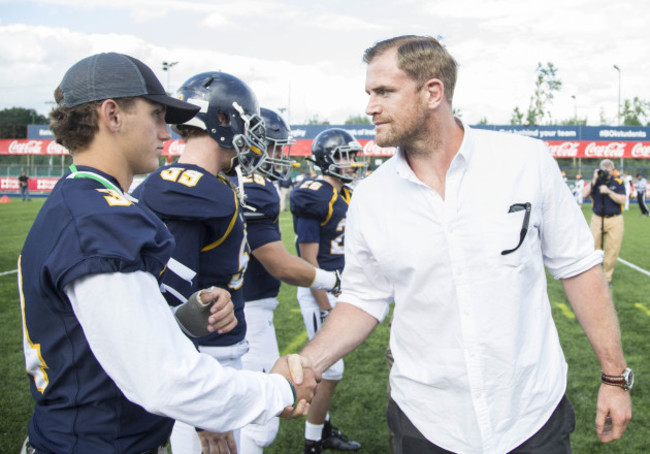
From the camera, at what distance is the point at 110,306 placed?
1.45 m

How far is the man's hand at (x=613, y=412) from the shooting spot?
224 centimetres

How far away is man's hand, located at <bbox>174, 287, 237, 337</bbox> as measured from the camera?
2182 millimetres

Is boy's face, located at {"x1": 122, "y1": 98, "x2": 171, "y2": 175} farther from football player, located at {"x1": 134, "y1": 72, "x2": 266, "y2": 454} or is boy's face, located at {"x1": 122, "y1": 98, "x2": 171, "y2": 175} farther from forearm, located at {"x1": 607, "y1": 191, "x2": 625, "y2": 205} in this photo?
forearm, located at {"x1": 607, "y1": 191, "x2": 625, "y2": 205}

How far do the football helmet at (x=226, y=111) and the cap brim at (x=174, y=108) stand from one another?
0.67m

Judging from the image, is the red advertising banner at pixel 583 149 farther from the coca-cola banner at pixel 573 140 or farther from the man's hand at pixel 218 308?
the man's hand at pixel 218 308

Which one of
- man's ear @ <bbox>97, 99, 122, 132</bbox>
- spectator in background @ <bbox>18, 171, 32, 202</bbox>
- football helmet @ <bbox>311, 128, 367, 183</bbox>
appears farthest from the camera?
spectator in background @ <bbox>18, 171, 32, 202</bbox>

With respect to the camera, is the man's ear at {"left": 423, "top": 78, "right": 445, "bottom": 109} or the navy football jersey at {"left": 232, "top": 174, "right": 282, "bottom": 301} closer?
the man's ear at {"left": 423, "top": 78, "right": 445, "bottom": 109}

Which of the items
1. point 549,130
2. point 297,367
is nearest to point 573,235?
point 297,367

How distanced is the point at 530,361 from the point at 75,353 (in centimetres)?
160

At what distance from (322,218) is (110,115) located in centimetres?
282

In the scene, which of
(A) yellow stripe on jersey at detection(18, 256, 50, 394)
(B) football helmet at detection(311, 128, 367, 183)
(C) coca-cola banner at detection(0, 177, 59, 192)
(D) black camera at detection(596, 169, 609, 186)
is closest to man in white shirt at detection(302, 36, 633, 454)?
(A) yellow stripe on jersey at detection(18, 256, 50, 394)

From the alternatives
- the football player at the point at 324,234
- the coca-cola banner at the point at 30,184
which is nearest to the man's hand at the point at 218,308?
the football player at the point at 324,234

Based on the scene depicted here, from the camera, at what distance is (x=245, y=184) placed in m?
3.48

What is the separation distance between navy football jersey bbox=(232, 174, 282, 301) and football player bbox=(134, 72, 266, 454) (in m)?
0.24
